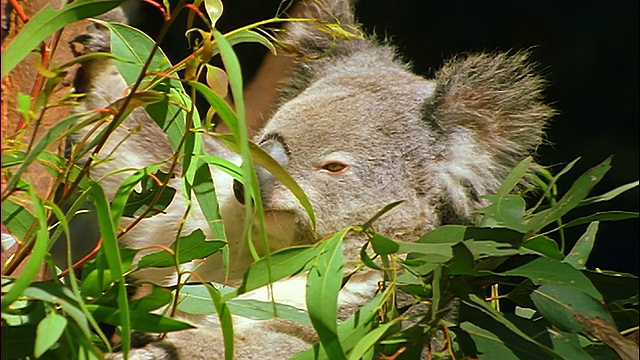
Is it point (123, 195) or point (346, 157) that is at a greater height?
point (346, 157)

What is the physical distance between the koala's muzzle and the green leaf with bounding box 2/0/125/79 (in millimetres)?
573

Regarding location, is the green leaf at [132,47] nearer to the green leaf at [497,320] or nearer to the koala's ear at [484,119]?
the green leaf at [497,320]

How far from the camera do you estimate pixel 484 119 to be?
6.02ft

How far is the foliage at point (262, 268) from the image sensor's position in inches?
38.5

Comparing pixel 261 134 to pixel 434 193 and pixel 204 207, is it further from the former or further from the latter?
pixel 204 207

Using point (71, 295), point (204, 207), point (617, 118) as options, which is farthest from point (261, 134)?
point (617, 118)

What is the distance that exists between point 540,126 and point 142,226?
0.94 m

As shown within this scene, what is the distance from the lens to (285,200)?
5.39 ft

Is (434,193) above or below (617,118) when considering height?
below

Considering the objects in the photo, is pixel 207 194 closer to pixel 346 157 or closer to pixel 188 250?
pixel 188 250

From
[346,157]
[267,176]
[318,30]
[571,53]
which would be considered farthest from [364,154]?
[571,53]

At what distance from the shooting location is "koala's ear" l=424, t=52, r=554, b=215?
181 cm

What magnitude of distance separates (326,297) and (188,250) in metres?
0.27

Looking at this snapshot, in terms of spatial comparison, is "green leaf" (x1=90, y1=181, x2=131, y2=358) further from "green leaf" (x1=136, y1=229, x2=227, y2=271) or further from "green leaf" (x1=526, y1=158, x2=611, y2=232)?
"green leaf" (x1=526, y1=158, x2=611, y2=232)
